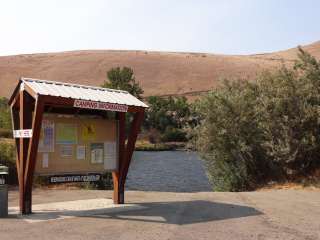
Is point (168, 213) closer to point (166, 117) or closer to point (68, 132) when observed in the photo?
point (68, 132)

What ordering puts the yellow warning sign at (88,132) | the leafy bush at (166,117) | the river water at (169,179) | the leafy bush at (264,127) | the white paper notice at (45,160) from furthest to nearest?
the leafy bush at (166,117) < the river water at (169,179) < the leafy bush at (264,127) < the yellow warning sign at (88,132) < the white paper notice at (45,160)

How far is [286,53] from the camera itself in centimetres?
17525

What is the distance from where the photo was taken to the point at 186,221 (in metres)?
10.1

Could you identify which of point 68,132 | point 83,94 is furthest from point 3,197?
point 83,94

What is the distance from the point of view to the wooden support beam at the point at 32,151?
1026 cm

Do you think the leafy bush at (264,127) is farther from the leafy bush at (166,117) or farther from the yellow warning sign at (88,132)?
the leafy bush at (166,117)

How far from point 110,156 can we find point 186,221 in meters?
3.08

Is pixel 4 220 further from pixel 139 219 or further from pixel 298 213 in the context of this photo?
pixel 298 213

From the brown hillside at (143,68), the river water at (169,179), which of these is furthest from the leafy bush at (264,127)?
the brown hillside at (143,68)

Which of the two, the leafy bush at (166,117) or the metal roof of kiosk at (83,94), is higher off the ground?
the leafy bush at (166,117)

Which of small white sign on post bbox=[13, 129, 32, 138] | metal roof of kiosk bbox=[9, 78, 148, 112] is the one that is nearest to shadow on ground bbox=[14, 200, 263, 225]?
small white sign on post bbox=[13, 129, 32, 138]

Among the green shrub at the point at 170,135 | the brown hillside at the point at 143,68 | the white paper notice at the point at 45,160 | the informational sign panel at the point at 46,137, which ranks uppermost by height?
the brown hillside at the point at 143,68

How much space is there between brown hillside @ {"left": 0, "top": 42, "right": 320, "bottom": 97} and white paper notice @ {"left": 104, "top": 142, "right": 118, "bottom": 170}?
96.8 m

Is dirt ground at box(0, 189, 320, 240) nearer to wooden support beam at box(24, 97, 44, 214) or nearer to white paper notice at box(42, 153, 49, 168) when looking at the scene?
wooden support beam at box(24, 97, 44, 214)
